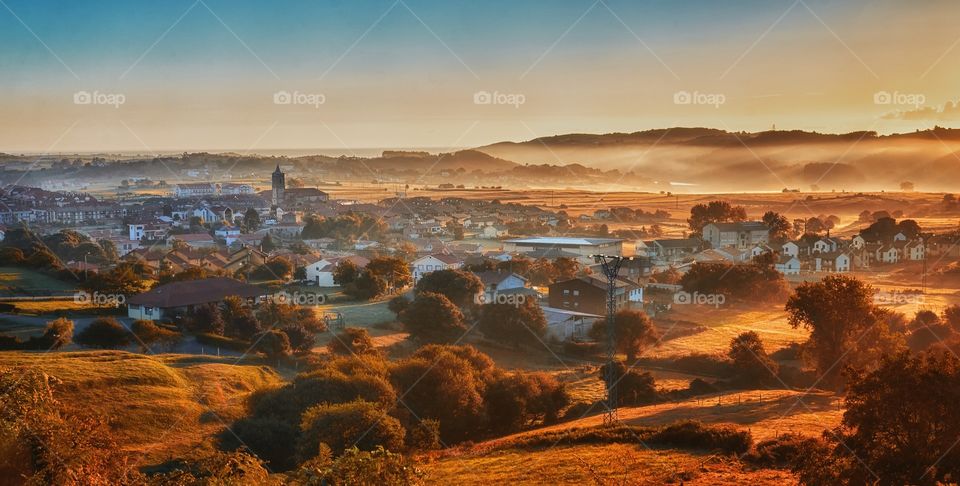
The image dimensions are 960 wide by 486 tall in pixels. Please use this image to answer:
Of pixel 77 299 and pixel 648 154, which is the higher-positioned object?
pixel 648 154

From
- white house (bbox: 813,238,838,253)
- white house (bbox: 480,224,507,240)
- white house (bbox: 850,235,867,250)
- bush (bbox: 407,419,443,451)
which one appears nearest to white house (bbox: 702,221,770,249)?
white house (bbox: 850,235,867,250)

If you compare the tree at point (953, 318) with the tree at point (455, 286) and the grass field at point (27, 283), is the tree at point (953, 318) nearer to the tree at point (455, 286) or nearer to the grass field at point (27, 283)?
the tree at point (455, 286)

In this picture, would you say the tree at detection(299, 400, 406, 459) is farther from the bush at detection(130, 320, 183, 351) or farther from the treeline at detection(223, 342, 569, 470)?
the bush at detection(130, 320, 183, 351)

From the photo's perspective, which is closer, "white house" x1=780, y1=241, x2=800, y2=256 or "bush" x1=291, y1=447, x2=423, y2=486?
"bush" x1=291, y1=447, x2=423, y2=486

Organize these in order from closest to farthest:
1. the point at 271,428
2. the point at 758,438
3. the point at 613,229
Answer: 1. the point at 758,438
2. the point at 271,428
3. the point at 613,229

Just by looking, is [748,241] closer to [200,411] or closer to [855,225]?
[855,225]

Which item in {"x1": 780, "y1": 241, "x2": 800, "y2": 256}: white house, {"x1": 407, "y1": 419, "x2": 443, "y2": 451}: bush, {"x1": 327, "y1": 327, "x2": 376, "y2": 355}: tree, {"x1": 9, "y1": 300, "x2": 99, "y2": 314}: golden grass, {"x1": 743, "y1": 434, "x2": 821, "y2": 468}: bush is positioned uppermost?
{"x1": 780, "y1": 241, "x2": 800, "y2": 256}: white house

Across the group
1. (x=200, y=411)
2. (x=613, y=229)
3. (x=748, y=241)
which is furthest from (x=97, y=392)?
(x=613, y=229)
